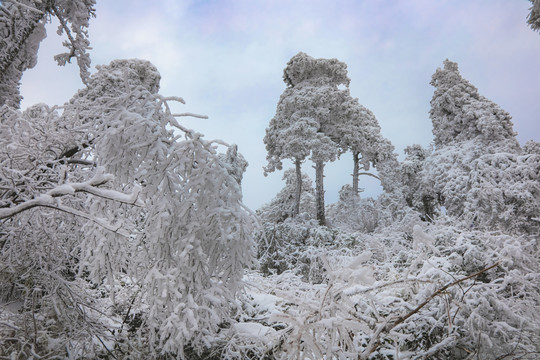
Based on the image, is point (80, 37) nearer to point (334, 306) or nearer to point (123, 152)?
point (123, 152)

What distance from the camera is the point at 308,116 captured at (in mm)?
17188

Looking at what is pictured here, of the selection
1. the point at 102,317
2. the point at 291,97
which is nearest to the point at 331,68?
the point at 291,97

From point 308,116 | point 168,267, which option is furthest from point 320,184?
point 168,267

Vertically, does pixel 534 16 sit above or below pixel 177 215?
above

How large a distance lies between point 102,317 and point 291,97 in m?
15.2

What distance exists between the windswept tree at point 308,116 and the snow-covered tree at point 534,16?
9672 millimetres

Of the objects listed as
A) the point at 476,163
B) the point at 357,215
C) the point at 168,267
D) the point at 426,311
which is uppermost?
the point at 476,163

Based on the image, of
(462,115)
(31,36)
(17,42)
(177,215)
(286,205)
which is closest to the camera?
(177,215)

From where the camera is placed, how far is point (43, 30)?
7617mm

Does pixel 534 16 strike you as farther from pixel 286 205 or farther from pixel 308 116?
pixel 286 205

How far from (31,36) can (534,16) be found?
35.6 ft

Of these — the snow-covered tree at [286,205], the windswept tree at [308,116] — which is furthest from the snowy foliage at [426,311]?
the snow-covered tree at [286,205]

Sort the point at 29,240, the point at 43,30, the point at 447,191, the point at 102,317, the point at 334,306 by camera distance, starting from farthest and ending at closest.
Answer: the point at 447,191 < the point at 43,30 < the point at 102,317 < the point at 29,240 < the point at 334,306

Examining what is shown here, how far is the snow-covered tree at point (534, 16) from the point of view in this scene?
6625 mm
